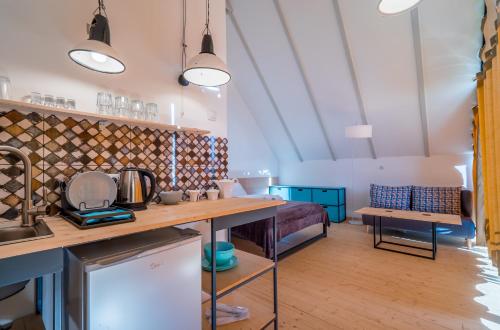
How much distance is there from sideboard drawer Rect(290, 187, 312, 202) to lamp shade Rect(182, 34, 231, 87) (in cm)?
442

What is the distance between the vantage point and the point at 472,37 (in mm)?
3084

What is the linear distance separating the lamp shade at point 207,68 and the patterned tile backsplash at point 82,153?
54cm

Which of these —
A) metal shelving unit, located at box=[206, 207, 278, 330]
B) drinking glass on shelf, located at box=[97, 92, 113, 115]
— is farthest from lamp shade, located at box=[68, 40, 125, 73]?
metal shelving unit, located at box=[206, 207, 278, 330]

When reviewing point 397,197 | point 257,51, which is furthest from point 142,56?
point 397,197

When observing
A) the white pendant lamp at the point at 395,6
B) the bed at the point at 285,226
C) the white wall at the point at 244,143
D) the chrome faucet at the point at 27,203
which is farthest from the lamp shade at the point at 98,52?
the white wall at the point at 244,143

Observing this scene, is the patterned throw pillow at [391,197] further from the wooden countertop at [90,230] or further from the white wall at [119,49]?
the wooden countertop at [90,230]

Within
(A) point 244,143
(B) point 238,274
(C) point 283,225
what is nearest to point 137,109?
(B) point 238,274

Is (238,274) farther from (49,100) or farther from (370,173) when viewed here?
(370,173)

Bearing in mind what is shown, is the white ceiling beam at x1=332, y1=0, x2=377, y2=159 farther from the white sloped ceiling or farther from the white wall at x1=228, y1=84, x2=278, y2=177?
the white wall at x1=228, y1=84, x2=278, y2=177

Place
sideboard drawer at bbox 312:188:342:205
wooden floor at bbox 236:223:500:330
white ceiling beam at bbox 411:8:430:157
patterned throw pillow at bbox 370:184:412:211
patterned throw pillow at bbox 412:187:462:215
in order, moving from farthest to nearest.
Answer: sideboard drawer at bbox 312:188:342:205, patterned throw pillow at bbox 370:184:412:211, patterned throw pillow at bbox 412:187:462:215, white ceiling beam at bbox 411:8:430:157, wooden floor at bbox 236:223:500:330

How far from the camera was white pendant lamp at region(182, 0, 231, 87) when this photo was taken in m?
1.58

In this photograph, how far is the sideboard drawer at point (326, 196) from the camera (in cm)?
530

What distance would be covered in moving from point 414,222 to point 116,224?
4374mm

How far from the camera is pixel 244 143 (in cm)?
579
